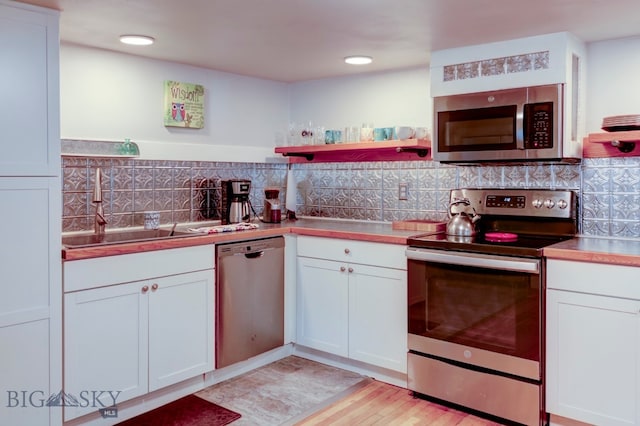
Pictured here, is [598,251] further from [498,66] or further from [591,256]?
[498,66]

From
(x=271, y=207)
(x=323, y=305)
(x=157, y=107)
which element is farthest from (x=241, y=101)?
(x=323, y=305)

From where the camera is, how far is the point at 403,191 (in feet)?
11.8

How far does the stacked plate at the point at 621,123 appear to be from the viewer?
2500 millimetres

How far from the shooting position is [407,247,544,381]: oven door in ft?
8.08

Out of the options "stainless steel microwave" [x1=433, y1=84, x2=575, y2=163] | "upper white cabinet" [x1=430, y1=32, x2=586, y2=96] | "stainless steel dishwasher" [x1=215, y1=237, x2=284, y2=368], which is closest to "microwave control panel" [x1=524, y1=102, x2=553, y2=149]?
"stainless steel microwave" [x1=433, y1=84, x2=575, y2=163]


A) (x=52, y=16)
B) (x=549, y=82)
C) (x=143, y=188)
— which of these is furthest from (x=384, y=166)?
(x=52, y=16)

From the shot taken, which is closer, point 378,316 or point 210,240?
point 210,240

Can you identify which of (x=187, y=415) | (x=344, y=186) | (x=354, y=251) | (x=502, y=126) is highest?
(x=502, y=126)

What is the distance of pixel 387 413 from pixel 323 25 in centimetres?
195

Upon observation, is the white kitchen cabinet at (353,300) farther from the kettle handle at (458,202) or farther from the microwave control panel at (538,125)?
the microwave control panel at (538,125)

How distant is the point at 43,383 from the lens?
232 centimetres

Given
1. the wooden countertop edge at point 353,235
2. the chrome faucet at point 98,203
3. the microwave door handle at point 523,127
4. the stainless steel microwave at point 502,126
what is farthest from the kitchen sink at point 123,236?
the microwave door handle at point 523,127

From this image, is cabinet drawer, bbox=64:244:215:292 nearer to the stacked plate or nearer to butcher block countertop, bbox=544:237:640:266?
butcher block countertop, bbox=544:237:640:266

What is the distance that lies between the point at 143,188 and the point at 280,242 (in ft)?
3.00
